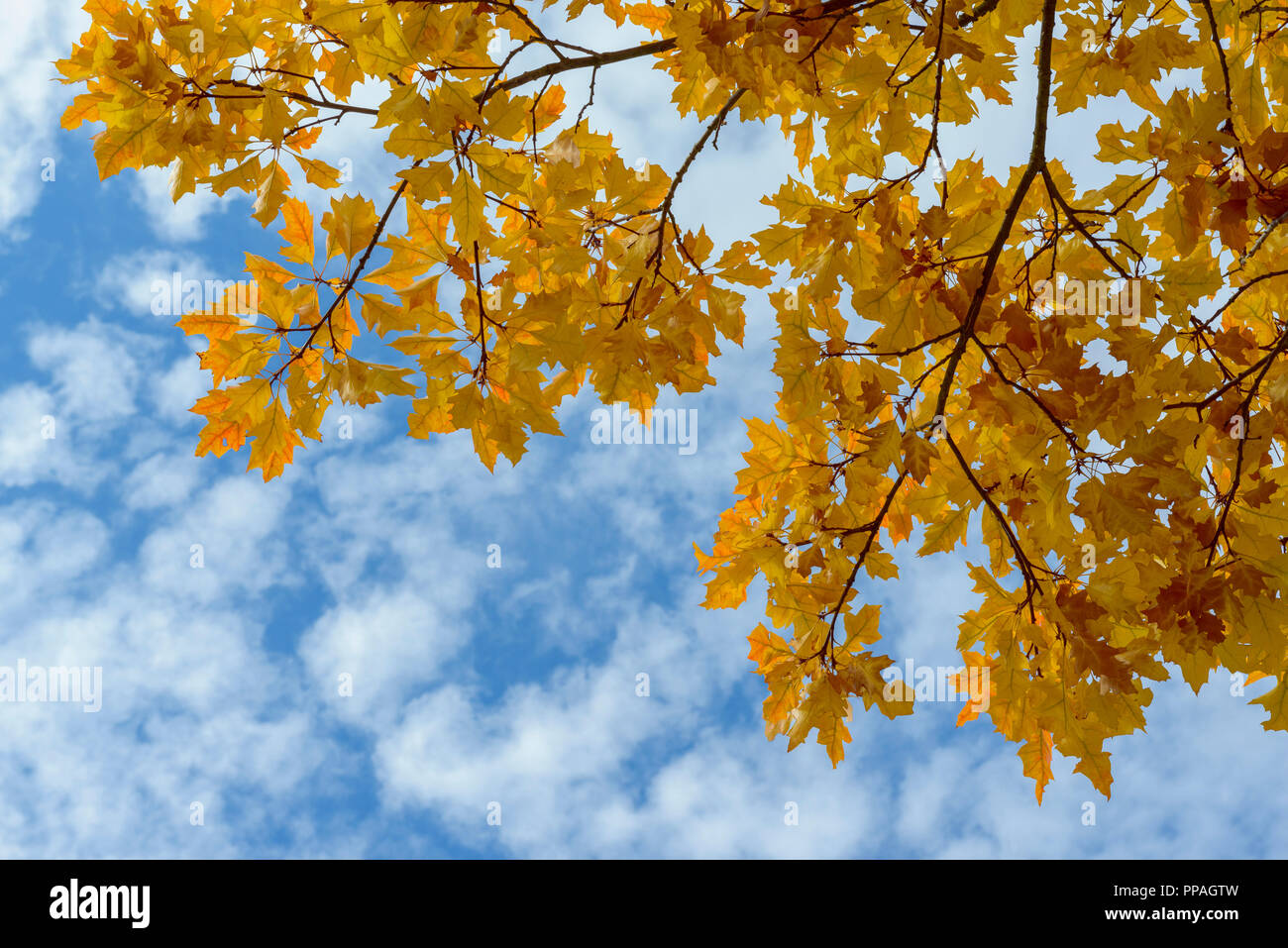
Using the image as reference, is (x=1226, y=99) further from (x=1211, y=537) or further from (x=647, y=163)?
(x=647, y=163)

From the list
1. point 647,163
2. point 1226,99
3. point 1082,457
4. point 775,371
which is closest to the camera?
point 1082,457

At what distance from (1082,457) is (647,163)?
1.65 m

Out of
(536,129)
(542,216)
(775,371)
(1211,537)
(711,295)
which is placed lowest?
(1211,537)

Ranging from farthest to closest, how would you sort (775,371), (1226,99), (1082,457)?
(775,371), (1226,99), (1082,457)

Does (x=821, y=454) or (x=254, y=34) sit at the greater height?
(x=254, y=34)

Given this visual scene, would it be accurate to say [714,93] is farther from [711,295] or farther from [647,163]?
[711,295]

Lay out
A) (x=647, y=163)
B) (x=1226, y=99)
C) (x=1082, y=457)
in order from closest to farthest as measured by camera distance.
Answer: (x=1082, y=457) < (x=1226, y=99) < (x=647, y=163)

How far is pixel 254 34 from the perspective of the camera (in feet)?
8.32

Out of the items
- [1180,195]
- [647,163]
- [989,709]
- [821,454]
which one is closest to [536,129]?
[647,163]

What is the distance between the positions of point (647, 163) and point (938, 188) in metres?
0.95

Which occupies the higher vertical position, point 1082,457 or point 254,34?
point 254,34

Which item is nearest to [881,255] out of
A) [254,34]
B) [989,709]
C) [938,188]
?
[938,188]

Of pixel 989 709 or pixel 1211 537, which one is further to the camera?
pixel 989 709

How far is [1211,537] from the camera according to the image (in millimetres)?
2590
